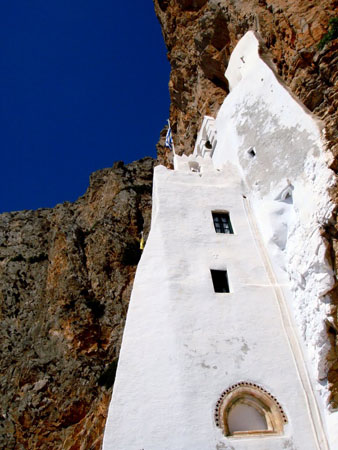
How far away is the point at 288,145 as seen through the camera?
50.1ft

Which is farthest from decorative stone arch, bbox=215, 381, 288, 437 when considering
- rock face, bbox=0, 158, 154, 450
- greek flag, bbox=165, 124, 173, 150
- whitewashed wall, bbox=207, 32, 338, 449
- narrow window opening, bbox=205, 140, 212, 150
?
greek flag, bbox=165, 124, 173, 150

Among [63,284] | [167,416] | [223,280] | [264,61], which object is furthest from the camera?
[63,284]

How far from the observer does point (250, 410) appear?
11789 mm

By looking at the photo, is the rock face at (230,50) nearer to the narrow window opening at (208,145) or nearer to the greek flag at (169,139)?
the greek flag at (169,139)

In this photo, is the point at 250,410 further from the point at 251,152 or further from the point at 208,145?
the point at 208,145

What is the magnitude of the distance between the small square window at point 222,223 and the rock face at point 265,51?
4.55 metres

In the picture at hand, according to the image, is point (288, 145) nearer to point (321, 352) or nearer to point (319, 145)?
point (319, 145)

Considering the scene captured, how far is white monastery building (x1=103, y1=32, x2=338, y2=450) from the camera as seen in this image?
36.3ft

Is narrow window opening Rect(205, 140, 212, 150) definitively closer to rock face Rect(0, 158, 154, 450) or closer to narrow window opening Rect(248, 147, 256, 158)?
narrow window opening Rect(248, 147, 256, 158)

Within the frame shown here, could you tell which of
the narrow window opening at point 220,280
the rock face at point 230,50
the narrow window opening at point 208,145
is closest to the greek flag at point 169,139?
the rock face at point 230,50

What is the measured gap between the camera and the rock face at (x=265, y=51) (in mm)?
13859

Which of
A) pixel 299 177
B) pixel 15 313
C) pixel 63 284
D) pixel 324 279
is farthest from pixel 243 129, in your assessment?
pixel 15 313

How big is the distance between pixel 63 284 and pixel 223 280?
14825 millimetres

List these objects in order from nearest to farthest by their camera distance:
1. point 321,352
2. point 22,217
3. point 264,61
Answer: point 321,352
point 264,61
point 22,217
